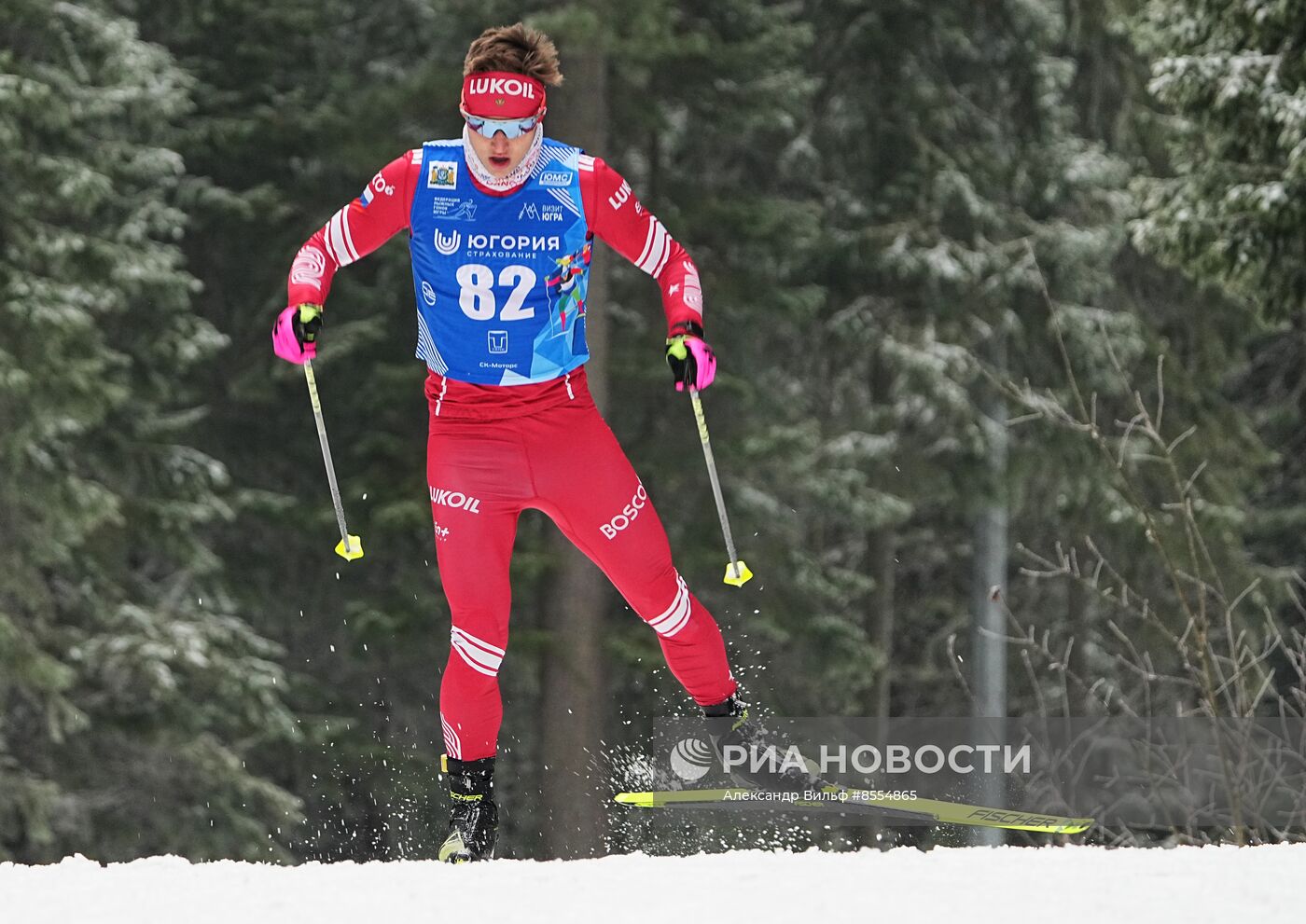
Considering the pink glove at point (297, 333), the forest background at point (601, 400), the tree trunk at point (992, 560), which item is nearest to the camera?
the pink glove at point (297, 333)

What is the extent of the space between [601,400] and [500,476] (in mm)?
7575

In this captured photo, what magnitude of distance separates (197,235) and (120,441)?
346 cm

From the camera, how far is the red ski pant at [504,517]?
5.67 meters

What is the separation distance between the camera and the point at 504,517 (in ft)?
18.7

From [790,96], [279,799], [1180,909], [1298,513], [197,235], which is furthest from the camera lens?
[1298,513]

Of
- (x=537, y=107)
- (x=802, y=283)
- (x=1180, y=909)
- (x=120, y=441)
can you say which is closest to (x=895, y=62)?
(x=802, y=283)

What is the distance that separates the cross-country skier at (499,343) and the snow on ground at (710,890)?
3.07 feet

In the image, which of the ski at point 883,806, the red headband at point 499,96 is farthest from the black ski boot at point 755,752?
the red headband at point 499,96

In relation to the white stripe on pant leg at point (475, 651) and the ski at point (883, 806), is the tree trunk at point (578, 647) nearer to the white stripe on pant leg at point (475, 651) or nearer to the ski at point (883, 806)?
the ski at point (883, 806)

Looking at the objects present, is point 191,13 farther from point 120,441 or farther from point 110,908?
point 110,908

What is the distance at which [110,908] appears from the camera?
4363 mm

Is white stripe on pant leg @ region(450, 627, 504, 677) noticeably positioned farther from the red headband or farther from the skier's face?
the red headband

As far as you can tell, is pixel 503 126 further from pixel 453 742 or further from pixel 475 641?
pixel 453 742

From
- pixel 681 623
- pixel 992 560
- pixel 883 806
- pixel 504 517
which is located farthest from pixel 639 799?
pixel 992 560
